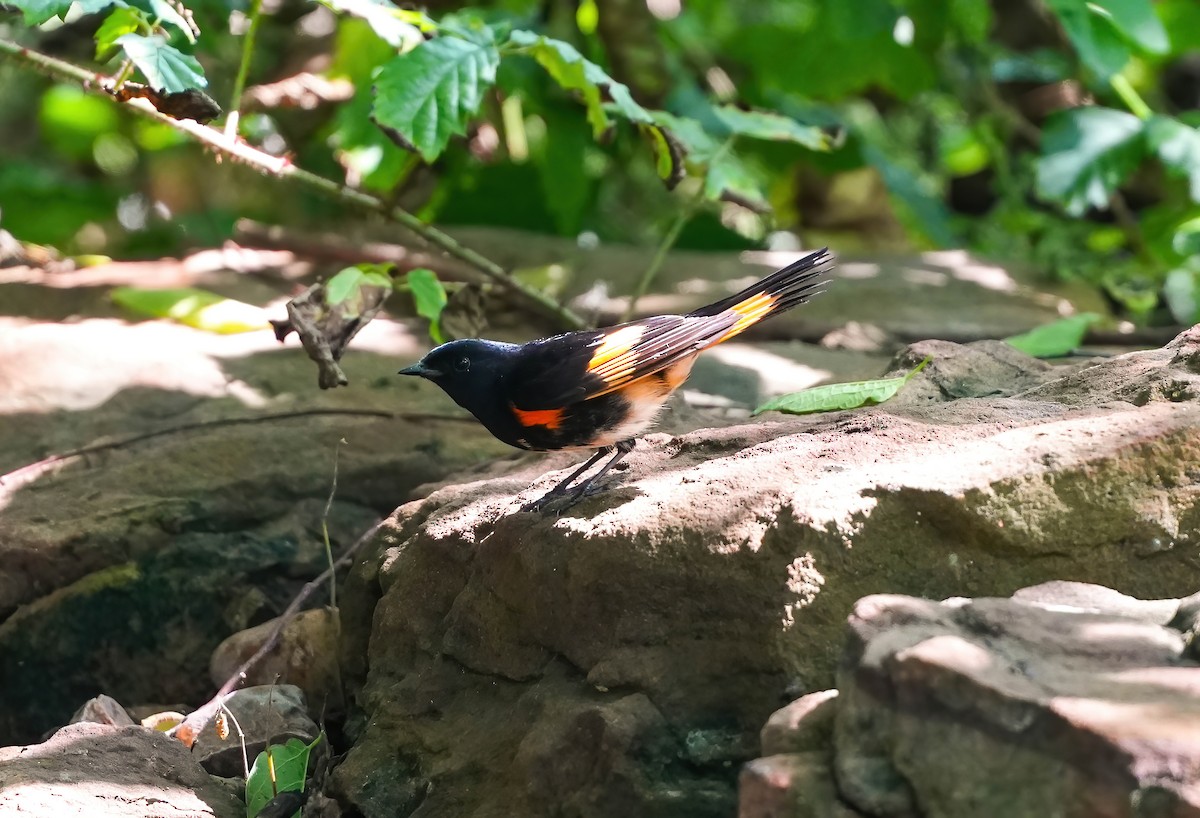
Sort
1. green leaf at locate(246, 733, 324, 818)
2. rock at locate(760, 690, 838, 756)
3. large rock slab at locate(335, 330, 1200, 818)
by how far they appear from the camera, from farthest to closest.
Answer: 1. green leaf at locate(246, 733, 324, 818)
2. large rock slab at locate(335, 330, 1200, 818)
3. rock at locate(760, 690, 838, 756)

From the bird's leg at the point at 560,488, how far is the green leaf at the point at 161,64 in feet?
5.22

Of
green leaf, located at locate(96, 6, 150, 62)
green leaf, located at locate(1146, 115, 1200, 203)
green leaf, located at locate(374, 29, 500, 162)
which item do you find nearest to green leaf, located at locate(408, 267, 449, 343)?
green leaf, located at locate(374, 29, 500, 162)

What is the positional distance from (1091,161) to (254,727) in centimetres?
434

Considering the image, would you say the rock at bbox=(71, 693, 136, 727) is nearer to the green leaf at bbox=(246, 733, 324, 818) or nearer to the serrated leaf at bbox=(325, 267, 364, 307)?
the green leaf at bbox=(246, 733, 324, 818)

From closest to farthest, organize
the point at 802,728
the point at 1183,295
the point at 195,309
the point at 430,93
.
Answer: the point at 802,728 → the point at 430,93 → the point at 195,309 → the point at 1183,295

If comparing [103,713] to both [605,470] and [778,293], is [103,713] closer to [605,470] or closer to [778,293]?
[605,470]

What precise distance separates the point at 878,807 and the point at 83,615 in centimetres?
274

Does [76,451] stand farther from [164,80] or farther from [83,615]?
[164,80]

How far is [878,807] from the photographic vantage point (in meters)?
1.82

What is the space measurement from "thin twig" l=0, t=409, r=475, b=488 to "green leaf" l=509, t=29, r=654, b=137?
4.34 feet

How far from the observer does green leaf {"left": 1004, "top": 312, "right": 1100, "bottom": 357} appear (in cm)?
429

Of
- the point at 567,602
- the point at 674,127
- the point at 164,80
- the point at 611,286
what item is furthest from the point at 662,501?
the point at 611,286

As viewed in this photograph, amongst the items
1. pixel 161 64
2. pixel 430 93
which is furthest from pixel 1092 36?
pixel 161 64

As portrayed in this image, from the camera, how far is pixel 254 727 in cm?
319
